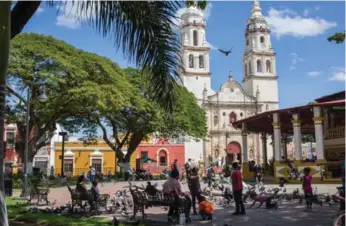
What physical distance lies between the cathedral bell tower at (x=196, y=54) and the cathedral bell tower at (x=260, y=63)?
648cm

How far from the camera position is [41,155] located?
140 ft

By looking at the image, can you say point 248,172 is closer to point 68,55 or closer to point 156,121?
point 156,121

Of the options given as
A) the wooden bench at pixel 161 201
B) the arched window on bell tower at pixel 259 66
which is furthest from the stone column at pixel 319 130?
the arched window on bell tower at pixel 259 66

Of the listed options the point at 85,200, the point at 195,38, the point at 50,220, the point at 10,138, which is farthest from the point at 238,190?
the point at 195,38

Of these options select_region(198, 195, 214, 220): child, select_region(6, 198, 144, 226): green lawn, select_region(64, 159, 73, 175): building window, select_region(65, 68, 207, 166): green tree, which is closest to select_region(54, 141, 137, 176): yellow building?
select_region(64, 159, 73, 175): building window

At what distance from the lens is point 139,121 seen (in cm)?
2806

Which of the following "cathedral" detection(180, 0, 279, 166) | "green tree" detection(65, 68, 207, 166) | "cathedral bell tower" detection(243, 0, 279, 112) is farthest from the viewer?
"cathedral bell tower" detection(243, 0, 279, 112)

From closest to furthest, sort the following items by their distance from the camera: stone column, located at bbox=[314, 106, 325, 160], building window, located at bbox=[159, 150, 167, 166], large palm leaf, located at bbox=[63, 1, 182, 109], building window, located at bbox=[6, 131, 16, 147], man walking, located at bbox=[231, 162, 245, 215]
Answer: large palm leaf, located at bbox=[63, 1, 182, 109] < man walking, located at bbox=[231, 162, 245, 215] < stone column, located at bbox=[314, 106, 325, 160] < building window, located at bbox=[6, 131, 16, 147] < building window, located at bbox=[159, 150, 167, 166]

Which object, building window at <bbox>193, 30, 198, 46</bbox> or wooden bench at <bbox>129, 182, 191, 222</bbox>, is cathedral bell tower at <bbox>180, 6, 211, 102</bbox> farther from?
wooden bench at <bbox>129, 182, 191, 222</bbox>

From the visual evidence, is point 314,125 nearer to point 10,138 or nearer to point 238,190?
point 238,190

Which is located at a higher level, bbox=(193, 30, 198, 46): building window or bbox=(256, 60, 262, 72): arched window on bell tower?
bbox=(193, 30, 198, 46): building window

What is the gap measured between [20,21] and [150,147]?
41431 millimetres

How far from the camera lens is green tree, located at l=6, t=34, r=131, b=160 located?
69.2ft

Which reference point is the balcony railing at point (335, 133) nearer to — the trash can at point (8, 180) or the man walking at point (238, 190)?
the man walking at point (238, 190)
